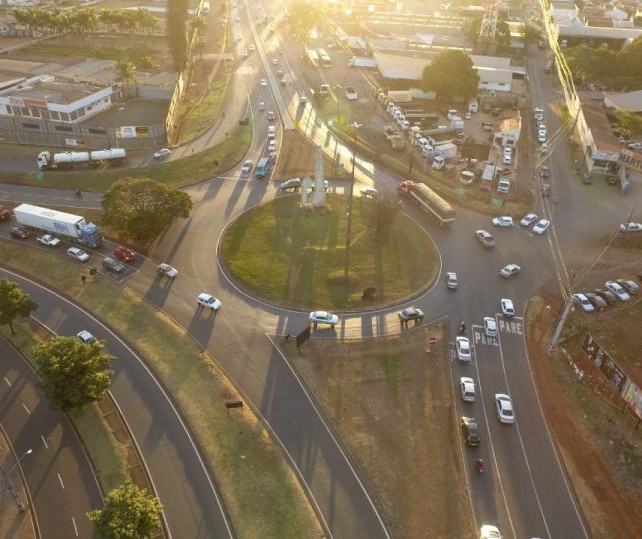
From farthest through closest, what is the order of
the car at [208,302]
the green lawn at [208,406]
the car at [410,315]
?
the car at [208,302] < the car at [410,315] < the green lawn at [208,406]

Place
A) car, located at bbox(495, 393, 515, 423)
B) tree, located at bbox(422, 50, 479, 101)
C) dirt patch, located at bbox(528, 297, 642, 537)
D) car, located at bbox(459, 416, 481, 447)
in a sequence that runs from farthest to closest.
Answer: tree, located at bbox(422, 50, 479, 101) < car, located at bbox(495, 393, 515, 423) < car, located at bbox(459, 416, 481, 447) < dirt patch, located at bbox(528, 297, 642, 537)

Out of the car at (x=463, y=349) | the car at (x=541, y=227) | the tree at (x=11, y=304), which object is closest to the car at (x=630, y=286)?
the car at (x=541, y=227)

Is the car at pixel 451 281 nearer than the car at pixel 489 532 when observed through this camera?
No

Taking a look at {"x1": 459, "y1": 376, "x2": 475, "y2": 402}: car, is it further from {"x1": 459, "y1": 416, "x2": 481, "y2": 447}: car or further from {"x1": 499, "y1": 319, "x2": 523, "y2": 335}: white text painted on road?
{"x1": 499, "y1": 319, "x2": 523, "y2": 335}: white text painted on road

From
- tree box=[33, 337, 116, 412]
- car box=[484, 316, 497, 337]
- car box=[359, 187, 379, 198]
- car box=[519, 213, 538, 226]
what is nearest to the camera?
tree box=[33, 337, 116, 412]

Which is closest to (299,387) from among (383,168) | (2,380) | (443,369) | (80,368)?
(443,369)

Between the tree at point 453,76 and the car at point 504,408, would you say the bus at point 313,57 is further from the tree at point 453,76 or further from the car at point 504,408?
the car at point 504,408

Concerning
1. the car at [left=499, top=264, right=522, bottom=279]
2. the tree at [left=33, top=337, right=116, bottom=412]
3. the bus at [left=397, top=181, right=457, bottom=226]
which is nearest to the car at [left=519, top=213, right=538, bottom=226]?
the bus at [left=397, top=181, right=457, bottom=226]
